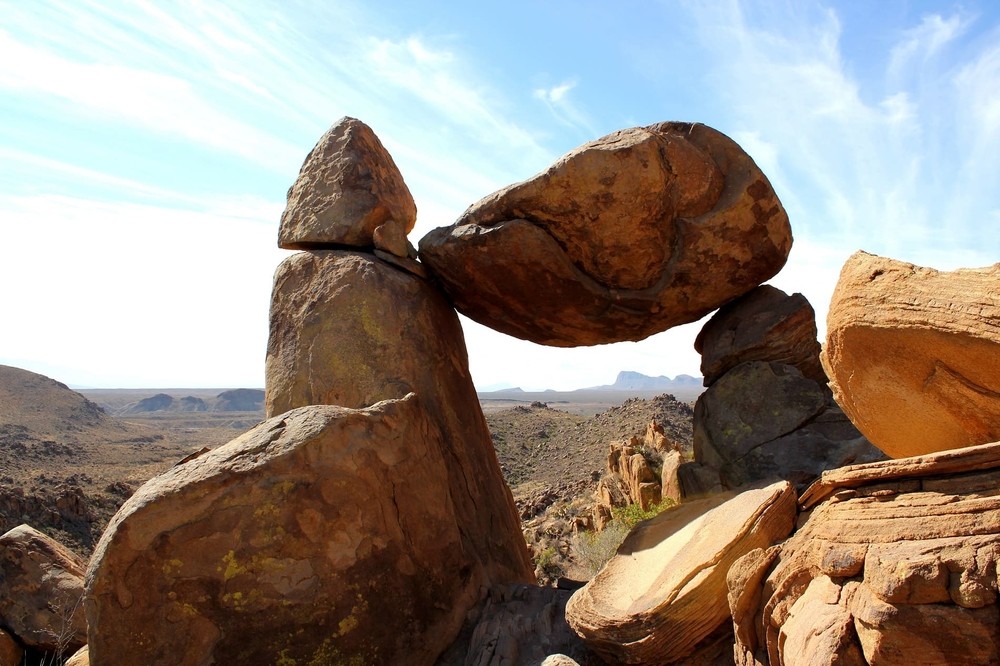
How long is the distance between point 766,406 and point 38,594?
242 inches

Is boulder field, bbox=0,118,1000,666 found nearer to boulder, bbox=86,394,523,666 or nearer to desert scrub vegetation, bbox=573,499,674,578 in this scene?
boulder, bbox=86,394,523,666

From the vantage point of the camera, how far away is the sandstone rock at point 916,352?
3.65 metres

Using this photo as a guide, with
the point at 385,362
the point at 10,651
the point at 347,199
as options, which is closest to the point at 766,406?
the point at 385,362

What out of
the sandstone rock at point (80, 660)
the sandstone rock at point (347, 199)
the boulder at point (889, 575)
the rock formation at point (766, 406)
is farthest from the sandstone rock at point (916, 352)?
the sandstone rock at point (80, 660)

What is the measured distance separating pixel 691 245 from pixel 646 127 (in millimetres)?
1050

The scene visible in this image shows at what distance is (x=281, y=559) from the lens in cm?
472

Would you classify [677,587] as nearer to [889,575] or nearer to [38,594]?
[889,575]

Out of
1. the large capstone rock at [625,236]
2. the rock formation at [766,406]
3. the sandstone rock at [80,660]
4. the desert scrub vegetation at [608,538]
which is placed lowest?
the desert scrub vegetation at [608,538]

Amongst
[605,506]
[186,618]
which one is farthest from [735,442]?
[605,506]

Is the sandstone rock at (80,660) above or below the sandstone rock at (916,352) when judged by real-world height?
below

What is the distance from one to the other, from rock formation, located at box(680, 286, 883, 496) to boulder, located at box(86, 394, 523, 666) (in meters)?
2.54

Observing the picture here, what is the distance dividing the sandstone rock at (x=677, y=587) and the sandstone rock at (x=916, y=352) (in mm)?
768

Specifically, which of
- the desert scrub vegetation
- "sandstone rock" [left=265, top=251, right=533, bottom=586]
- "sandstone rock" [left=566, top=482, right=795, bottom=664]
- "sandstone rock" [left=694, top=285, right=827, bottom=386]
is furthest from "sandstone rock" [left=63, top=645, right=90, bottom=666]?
the desert scrub vegetation

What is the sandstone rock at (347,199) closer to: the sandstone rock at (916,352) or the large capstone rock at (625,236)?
the large capstone rock at (625,236)
